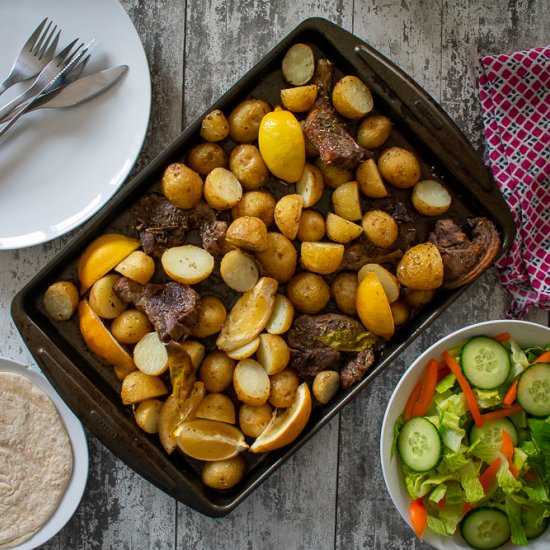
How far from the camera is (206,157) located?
1.80 meters

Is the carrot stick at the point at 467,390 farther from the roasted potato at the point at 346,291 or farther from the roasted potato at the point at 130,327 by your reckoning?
the roasted potato at the point at 130,327

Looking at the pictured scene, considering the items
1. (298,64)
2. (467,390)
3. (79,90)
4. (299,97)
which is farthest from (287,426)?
(79,90)

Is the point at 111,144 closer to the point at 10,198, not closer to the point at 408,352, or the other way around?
the point at 10,198

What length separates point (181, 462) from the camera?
1872mm

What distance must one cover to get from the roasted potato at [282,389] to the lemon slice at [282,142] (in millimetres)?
606

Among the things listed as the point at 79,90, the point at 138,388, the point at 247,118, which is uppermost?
the point at 79,90

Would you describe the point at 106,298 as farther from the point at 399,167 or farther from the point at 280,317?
the point at 399,167

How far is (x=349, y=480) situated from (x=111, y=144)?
132 centimetres

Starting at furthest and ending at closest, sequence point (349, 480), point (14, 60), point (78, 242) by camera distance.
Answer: point (349, 480) < point (14, 60) < point (78, 242)

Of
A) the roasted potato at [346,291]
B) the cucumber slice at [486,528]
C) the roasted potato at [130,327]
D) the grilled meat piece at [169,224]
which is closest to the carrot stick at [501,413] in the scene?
the cucumber slice at [486,528]

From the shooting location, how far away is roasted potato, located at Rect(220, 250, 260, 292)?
5.79 feet

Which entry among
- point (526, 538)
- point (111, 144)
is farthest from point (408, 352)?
point (111, 144)

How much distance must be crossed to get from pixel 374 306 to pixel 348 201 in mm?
324

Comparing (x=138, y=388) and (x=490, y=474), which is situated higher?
(x=138, y=388)
